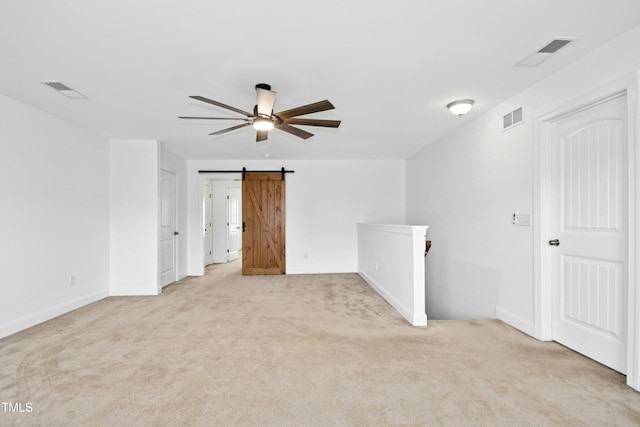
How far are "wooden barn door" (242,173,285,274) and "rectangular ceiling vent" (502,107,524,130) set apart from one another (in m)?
4.42

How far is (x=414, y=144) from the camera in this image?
226 inches

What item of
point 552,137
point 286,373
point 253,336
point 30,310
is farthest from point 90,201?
point 552,137

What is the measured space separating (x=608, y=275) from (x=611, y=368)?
681 mm

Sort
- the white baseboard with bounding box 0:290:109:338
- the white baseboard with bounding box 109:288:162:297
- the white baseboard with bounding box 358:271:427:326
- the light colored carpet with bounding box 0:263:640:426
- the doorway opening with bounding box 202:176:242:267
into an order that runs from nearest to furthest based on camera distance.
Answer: the light colored carpet with bounding box 0:263:640:426 < the white baseboard with bounding box 0:290:109:338 < the white baseboard with bounding box 358:271:427:326 < the white baseboard with bounding box 109:288:162:297 < the doorway opening with bounding box 202:176:242:267

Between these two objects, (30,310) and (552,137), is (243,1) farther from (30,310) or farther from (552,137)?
(30,310)

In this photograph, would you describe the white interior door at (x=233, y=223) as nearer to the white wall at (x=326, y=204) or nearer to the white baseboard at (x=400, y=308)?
the white wall at (x=326, y=204)

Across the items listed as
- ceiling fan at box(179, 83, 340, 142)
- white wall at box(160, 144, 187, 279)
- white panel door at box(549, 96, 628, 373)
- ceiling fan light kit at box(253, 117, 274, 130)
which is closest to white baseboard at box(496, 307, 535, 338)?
white panel door at box(549, 96, 628, 373)

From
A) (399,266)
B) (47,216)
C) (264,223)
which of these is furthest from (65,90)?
(264,223)

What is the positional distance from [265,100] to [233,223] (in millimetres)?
7600

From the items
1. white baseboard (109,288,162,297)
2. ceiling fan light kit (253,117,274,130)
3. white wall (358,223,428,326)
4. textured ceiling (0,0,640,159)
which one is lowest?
white baseboard (109,288,162,297)

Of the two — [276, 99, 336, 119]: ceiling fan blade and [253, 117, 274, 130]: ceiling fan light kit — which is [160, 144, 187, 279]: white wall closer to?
[253, 117, 274, 130]: ceiling fan light kit

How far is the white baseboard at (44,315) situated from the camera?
10.9 feet

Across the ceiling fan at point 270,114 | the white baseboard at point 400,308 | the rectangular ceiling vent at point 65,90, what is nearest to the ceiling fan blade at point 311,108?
the ceiling fan at point 270,114

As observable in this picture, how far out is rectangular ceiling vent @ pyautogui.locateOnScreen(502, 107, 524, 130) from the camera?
131 inches
